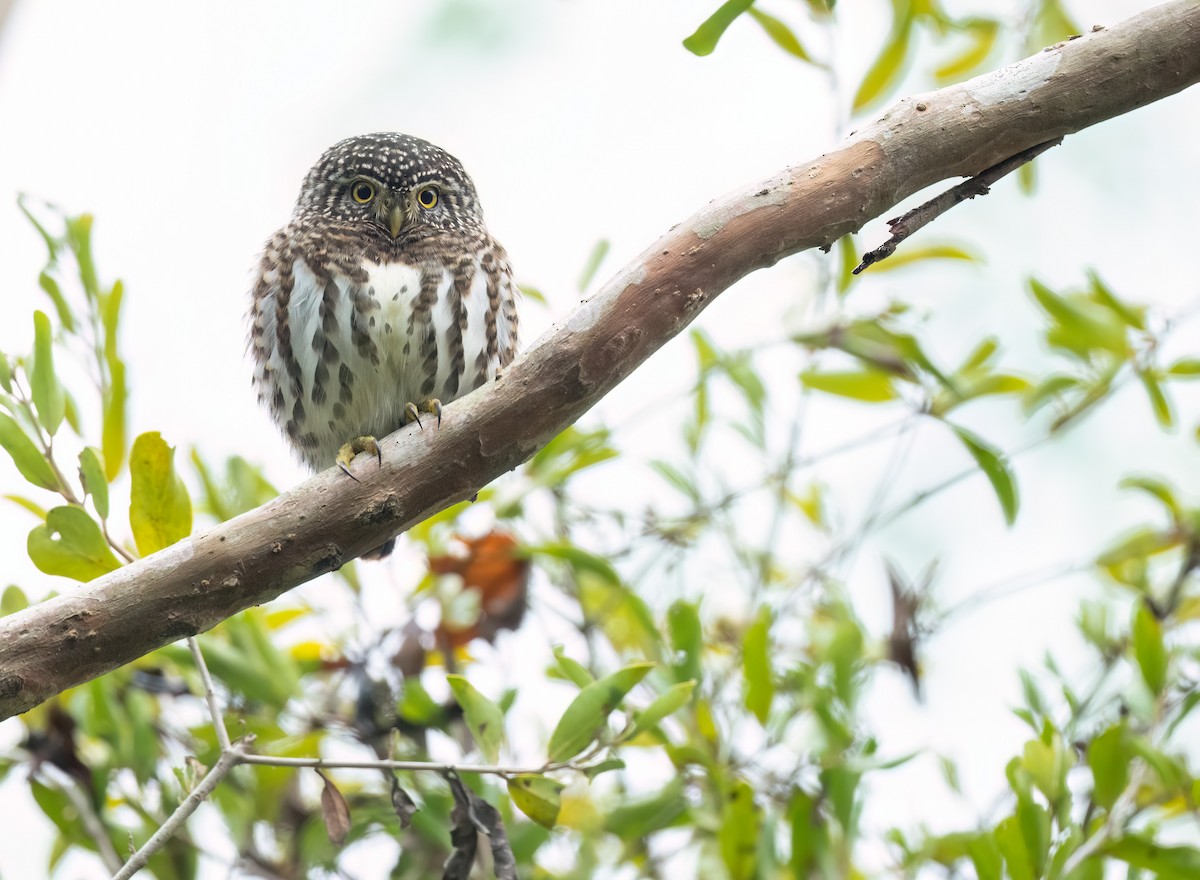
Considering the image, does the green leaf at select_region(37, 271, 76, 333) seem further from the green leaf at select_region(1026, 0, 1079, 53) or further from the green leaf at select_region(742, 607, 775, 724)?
the green leaf at select_region(1026, 0, 1079, 53)

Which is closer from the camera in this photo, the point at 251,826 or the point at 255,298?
the point at 251,826

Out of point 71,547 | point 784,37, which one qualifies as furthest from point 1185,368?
point 71,547

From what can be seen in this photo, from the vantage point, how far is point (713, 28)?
1.82 meters

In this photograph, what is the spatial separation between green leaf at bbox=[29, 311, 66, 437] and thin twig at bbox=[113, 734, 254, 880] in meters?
0.56

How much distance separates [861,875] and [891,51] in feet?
5.33

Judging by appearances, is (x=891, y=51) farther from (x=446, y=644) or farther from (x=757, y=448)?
(x=446, y=644)

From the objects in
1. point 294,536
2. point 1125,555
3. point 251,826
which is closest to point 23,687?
point 294,536

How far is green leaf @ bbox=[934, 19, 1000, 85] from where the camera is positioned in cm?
297

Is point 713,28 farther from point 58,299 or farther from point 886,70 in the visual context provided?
point 58,299

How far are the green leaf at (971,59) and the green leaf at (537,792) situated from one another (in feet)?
6.40

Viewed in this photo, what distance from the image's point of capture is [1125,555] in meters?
2.76

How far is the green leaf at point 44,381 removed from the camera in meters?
1.86

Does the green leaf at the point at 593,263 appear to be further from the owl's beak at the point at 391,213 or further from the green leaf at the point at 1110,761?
the green leaf at the point at 1110,761

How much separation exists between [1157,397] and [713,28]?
131 cm
